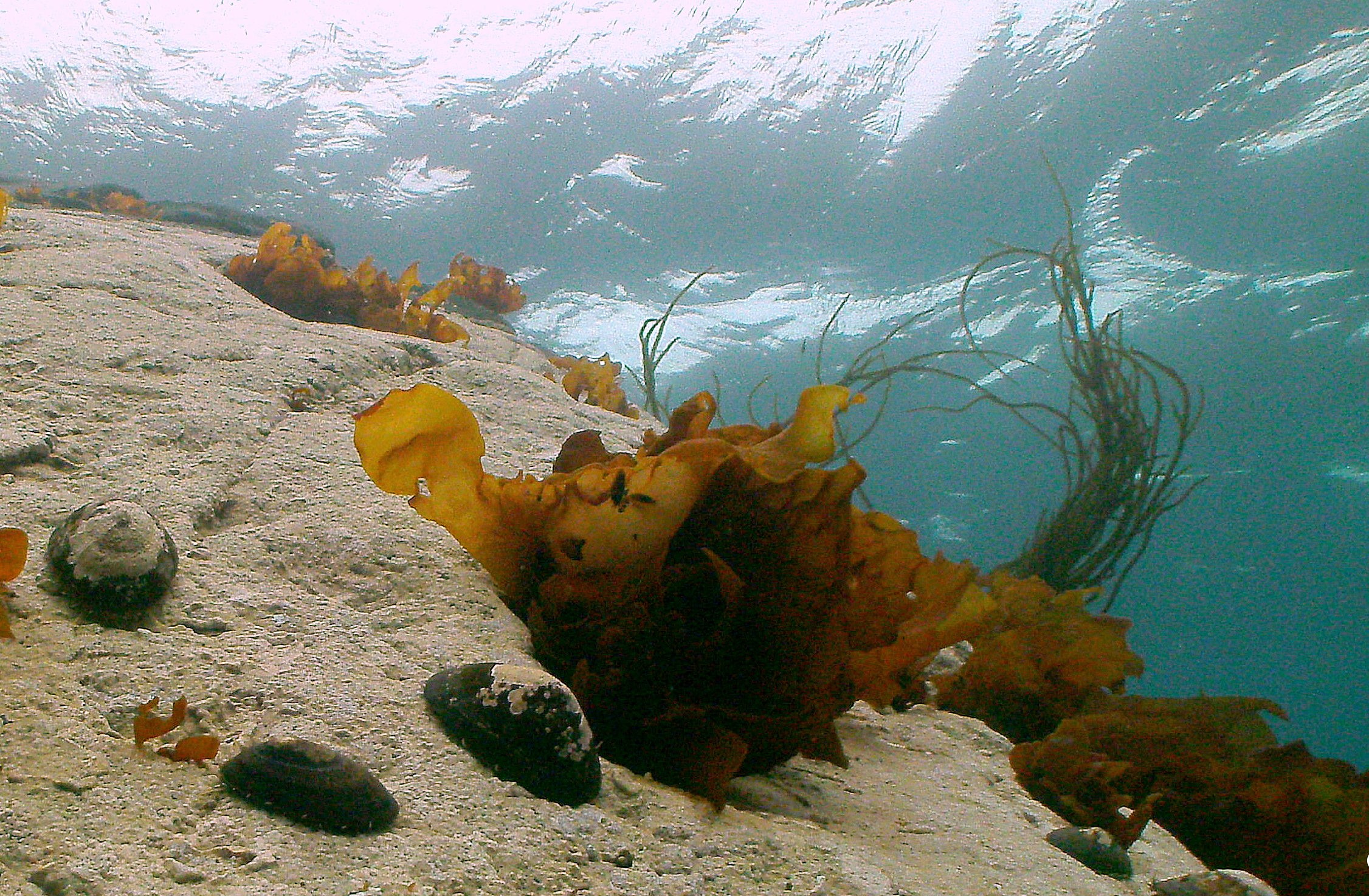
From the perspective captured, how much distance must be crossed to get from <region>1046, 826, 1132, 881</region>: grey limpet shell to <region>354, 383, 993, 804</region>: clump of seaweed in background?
48 centimetres

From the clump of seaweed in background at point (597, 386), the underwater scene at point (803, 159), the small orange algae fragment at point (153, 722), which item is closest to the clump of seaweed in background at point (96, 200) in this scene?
the underwater scene at point (803, 159)

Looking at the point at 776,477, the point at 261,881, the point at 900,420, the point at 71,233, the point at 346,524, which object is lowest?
the point at 261,881

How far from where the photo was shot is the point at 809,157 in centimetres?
1752

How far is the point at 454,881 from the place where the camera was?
0.74m

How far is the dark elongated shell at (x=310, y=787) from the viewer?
2.48 ft

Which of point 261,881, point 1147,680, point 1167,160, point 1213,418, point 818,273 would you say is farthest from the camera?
point 1147,680

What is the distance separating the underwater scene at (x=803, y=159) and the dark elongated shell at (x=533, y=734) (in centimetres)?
835

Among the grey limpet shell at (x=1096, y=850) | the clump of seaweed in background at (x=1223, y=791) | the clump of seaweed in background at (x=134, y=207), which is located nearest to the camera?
the grey limpet shell at (x=1096, y=850)

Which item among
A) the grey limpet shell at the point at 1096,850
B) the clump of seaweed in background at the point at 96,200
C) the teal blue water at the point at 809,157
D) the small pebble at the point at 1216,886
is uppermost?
the teal blue water at the point at 809,157

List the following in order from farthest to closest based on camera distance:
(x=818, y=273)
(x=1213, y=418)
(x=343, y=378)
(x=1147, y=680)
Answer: (x=1147, y=680) → (x=1213, y=418) → (x=818, y=273) → (x=343, y=378)

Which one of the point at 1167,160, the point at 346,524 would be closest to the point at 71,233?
A: the point at 346,524

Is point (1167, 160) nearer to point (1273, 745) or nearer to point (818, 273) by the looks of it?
point (818, 273)

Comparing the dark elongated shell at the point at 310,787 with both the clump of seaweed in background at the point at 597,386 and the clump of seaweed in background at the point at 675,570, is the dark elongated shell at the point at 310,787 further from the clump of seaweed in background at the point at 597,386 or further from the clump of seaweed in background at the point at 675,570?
the clump of seaweed in background at the point at 597,386

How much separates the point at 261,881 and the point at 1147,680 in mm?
56250
